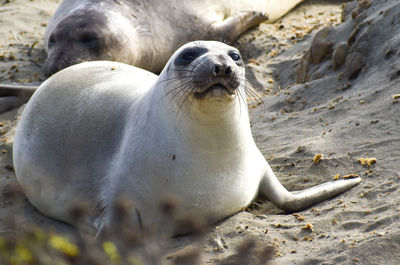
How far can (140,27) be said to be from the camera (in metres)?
7.54

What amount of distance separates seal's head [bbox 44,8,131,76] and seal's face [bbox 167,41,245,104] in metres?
3.47

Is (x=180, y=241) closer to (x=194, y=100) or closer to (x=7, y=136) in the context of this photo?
(x=194, y=100)

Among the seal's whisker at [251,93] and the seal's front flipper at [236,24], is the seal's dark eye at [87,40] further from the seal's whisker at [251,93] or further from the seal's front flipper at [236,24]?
the seal's whisker at [251,93]

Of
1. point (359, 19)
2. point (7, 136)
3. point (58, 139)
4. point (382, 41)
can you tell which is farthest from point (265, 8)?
point (58, 139)

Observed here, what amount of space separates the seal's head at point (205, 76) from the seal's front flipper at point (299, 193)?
1.90 feet

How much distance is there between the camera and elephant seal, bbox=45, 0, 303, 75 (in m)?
7.05

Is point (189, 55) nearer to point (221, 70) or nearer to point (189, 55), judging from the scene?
point (189, 55)

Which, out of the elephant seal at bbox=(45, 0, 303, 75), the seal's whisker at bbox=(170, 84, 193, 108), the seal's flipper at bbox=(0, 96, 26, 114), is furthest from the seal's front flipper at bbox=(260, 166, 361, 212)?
the elephant seal at bbox=(45, 0, 303, 75)

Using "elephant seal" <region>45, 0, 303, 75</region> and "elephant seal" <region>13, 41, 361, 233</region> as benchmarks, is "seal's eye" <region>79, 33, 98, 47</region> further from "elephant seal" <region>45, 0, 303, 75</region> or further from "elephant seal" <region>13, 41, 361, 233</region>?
"elephant seal" <region>13, 41, 361, 233</region>

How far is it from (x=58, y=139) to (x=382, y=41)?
266cm

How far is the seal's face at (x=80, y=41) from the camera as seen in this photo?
22.7ft

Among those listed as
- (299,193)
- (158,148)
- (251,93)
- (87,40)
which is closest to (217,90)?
(158,148)

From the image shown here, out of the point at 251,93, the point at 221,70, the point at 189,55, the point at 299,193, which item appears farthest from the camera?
the point at 251,93

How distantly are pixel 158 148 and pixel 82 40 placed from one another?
3758mm
